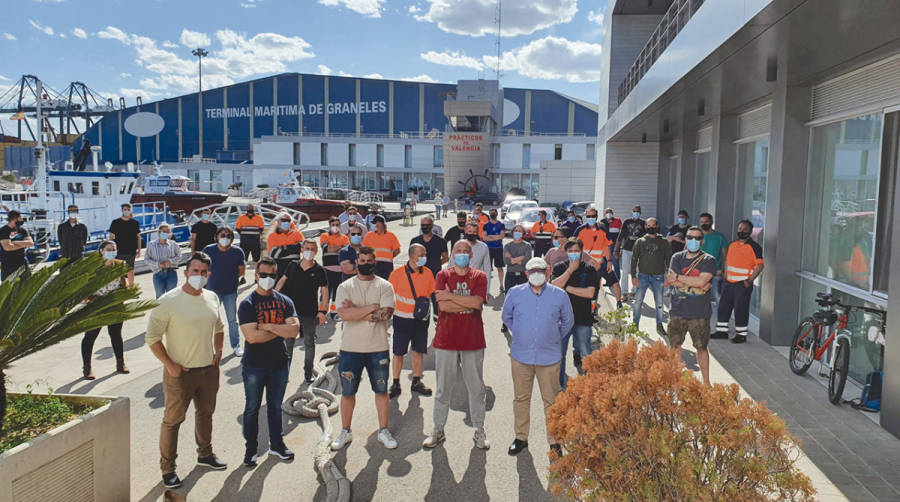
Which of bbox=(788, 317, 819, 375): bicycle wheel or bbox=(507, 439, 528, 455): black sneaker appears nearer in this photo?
bbox=(507, 439, 528, 455): black sneaker

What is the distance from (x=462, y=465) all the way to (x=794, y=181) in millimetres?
7021

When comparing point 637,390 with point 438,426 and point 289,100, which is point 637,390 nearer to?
point 438,426

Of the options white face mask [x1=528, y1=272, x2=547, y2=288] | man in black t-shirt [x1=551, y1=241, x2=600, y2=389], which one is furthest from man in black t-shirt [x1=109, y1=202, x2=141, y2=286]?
white face mask [x1=528, y1=272, x2=547, y2=288]

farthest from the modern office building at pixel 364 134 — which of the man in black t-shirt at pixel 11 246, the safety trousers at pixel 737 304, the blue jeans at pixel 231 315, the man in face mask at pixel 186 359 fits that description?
the man in face mask at pixel 186 359

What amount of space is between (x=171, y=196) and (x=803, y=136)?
33.6 metres

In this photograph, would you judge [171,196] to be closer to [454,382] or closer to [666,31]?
[666,31]

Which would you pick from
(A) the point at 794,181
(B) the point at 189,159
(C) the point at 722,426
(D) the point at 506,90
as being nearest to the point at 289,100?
(B) the point at 189,159

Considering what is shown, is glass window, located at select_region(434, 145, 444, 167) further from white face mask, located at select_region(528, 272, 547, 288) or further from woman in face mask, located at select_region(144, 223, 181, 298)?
white face mask, located at select_region(528, 272, 547, 288)

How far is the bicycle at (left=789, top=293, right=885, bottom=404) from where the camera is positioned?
7.20 metres

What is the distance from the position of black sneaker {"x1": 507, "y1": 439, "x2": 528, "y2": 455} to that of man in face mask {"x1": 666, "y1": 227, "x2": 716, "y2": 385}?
8.83 ft

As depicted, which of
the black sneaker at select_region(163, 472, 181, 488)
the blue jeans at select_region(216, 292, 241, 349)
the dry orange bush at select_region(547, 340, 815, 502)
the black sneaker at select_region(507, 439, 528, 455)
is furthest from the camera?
the blue jeans at select_region(216, 292, 241, 349)

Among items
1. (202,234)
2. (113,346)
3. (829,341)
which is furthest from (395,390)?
(202,234)

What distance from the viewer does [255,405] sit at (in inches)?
219

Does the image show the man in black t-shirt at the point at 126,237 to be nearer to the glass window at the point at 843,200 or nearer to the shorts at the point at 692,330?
the shorts at the point at 692,330
